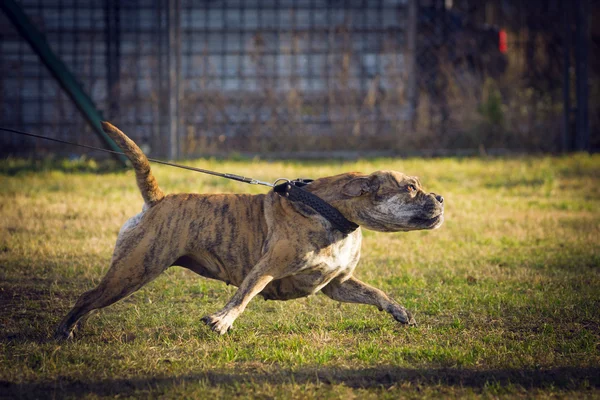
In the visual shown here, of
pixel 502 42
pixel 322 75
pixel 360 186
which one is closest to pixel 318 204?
pixel 360 186

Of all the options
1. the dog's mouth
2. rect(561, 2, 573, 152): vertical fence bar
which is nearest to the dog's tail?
the dog's mouth

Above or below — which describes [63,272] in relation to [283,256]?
below

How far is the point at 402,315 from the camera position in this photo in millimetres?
4645

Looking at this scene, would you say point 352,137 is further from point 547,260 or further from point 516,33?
point 547,260

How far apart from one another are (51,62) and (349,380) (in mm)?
7408

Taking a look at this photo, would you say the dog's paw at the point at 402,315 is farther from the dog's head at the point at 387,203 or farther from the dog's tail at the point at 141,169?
the dog's tail at the point at 141,169

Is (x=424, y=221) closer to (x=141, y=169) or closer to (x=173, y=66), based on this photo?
(x=141, y=169)

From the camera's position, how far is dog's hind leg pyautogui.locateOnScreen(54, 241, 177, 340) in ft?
13.9

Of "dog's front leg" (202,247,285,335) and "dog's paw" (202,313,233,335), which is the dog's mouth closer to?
"dog's front leg" (202,247,285,335)

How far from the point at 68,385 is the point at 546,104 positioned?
10693 millimetres

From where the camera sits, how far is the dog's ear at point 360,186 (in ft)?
14.1

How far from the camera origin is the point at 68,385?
3.55 meters

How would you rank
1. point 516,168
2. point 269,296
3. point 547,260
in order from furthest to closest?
point 516,168 < point 547,260 < point 269,296

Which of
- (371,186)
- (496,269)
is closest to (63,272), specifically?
(371,186)
